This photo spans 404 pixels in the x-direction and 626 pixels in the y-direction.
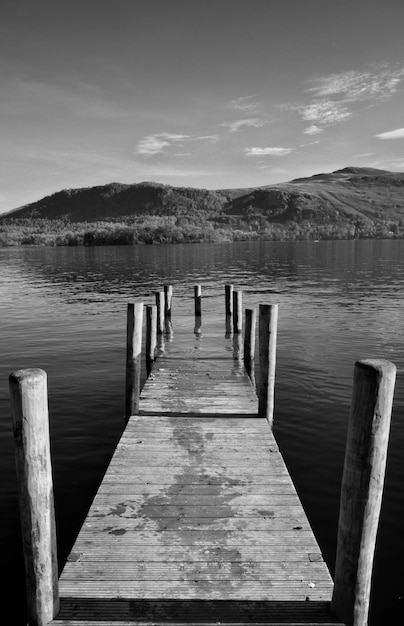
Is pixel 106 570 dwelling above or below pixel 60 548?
above

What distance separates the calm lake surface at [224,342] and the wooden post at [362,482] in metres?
2.08

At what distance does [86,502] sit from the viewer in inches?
344

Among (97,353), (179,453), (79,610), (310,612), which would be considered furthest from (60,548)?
(97,353)

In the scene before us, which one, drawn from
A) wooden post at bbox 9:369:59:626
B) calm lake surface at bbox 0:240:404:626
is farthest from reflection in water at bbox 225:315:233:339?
wooden post at bbox 9:369:59:626

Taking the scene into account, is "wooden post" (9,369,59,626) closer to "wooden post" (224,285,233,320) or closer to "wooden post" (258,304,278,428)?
"wooden post" (258,304,278,428)

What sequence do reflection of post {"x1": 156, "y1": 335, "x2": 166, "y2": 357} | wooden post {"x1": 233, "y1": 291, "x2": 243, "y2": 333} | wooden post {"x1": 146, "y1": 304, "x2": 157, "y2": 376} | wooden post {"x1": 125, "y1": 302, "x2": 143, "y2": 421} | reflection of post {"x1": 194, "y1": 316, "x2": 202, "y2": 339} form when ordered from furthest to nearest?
reflection of post {"x1": 194, "y1": 316, "x2": 202, "y2": 339} < wooden post {"x1": 233, "y1": 291, "x2": 243, "y2": 333} < reflection of post {"x1": 156, "y1": 335, "x2": 166, "y2": 357} < wooden post {"x1": 146, "y1": 304, "x2": 157, "y2": 376} < wooden post {"x1": 125, "y1": 302, "x2": 143, "y2": 421}

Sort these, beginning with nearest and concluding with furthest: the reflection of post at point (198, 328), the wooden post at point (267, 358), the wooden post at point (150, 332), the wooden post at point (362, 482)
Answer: the wooden post at point (362, 482) < the wooden post at point (267, 358) < the wooden post at point (150, 332) < the reflection of post at point (198, 328)

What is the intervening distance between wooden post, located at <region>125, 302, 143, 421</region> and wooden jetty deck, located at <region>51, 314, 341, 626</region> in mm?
956

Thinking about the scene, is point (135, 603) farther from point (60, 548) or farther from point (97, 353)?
point (97, 353)

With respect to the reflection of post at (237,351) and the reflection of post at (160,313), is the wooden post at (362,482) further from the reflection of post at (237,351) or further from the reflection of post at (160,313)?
the reflection of post at (160,313)

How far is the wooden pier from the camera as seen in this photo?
15.7 ft

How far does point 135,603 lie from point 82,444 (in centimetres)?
662

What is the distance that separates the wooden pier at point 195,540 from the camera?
189 inches

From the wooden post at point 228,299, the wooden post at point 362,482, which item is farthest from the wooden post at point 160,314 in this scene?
the wooden post at point 362,482
